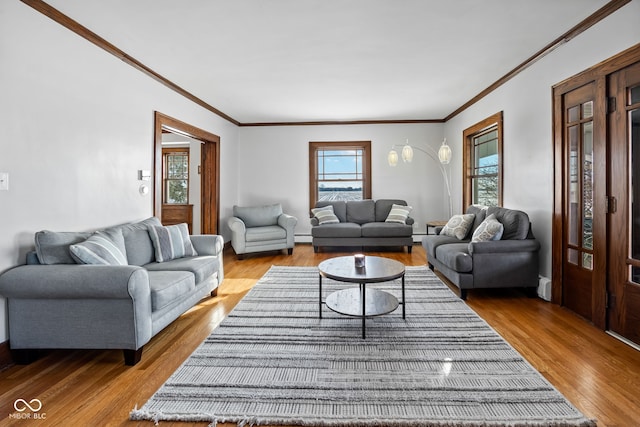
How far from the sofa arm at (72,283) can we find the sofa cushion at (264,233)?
3.58 metres

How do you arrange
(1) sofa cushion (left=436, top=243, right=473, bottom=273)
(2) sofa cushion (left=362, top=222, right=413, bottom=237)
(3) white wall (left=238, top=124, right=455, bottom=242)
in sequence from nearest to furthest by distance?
(1) sofa cushion (left=436, top=243, right=473, bottom=273), (2) sofa cushion (left=362, top=222, right=413, bottom=237), (3) white wall (left=238, top=124, right=455, bottom=242)

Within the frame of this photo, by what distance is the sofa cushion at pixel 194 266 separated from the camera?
3.10 meters

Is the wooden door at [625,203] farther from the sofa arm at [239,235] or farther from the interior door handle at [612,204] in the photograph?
the sofa arm at [239,235]

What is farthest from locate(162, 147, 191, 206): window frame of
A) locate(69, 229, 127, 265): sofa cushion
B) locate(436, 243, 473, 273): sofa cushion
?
locate(436, 243, 473, 273): sofa cushion

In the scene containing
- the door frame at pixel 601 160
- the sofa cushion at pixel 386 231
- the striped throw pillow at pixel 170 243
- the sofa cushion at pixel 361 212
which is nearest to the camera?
the door frame at pixel 601 160

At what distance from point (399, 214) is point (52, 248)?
5251 mm

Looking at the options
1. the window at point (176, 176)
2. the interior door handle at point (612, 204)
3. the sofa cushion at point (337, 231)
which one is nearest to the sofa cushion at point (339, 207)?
the sofa cushion at point (337, 231)

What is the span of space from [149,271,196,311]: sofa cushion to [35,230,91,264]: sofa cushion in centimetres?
58

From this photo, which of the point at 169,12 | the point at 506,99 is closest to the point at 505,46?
the point at 506,99

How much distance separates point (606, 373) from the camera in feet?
6.88

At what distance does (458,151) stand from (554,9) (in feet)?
12.1

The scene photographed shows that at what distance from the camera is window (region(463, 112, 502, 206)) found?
15.5 feet

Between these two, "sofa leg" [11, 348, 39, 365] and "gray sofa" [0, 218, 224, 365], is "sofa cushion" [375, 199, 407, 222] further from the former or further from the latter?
"sofa leg" [11, 348, 39, 365]

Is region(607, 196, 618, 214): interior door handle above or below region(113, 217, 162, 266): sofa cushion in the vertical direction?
above
